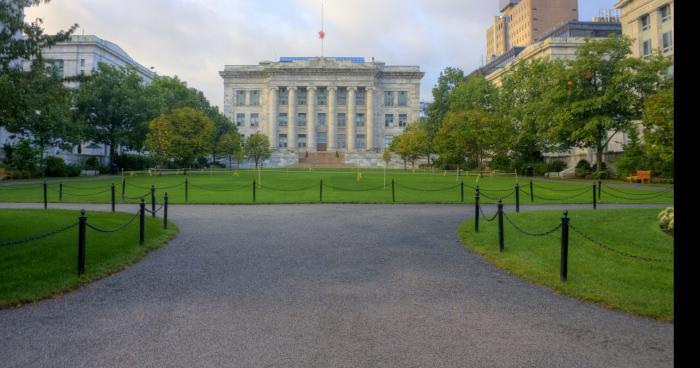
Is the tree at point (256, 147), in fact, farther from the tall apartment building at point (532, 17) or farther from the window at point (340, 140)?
the tall apartment building at point (532, 17)

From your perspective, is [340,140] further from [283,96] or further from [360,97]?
[283,96]

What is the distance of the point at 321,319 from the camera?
5652 mm

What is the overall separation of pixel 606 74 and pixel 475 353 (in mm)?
40896

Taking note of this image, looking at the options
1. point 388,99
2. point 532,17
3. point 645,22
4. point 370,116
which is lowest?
point 370,116

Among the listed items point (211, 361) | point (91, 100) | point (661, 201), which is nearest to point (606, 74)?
point (661, 201)

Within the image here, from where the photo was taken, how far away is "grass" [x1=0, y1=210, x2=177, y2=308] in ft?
22.7

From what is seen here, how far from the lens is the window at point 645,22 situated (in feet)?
154

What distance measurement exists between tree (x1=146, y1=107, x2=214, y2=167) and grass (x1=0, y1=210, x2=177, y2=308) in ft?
107

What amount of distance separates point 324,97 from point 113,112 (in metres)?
A: 55.9

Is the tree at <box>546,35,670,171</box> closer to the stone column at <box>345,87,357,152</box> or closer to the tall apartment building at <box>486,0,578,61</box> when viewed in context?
the stone column at <box>345,87,357,152</box>

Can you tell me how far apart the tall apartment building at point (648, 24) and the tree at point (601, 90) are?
30.4 feet

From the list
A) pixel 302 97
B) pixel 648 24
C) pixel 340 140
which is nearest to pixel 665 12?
pixel 648 24

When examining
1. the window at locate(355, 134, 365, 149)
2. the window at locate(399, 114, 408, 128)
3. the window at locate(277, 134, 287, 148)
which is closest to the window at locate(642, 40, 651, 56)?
the window at locate(399, 114, 408, 128)

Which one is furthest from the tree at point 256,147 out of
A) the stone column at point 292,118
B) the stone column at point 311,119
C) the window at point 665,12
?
the window at point 665,12
